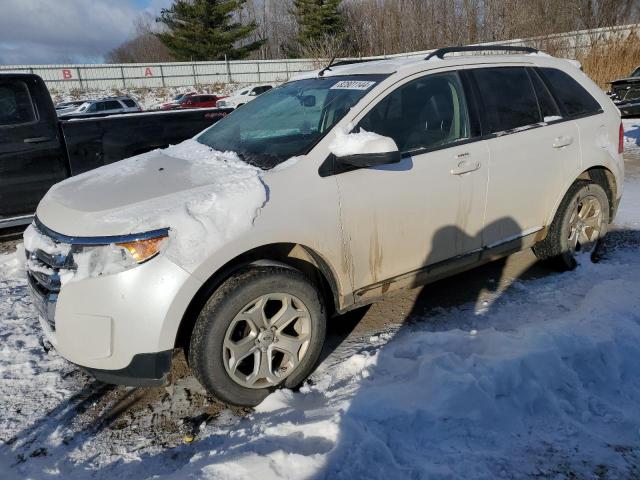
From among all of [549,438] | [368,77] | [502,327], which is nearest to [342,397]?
[549,438]

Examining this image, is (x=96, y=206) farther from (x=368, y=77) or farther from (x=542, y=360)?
(x=542, y=360)

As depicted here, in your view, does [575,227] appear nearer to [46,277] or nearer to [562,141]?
[562,141]

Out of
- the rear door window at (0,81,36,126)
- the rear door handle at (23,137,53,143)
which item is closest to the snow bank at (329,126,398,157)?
the rear door handle at (23,137,53,143)

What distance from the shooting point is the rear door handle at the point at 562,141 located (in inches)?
153

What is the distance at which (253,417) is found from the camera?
2.70m

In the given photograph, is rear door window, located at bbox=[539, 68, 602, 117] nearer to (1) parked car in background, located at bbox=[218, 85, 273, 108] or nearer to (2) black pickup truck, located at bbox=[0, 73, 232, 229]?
(2) black pickup truck, located at bbox=[0, 73, 232, 229]

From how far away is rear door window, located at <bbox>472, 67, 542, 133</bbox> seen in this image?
360 cm

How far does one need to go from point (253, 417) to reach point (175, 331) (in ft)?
2.14

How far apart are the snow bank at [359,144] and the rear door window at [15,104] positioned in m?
4.09

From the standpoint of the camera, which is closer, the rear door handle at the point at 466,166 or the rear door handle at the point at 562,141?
the rear door handle at the point at 466,166

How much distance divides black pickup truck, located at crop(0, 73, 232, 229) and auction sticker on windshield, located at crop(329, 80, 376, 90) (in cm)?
313

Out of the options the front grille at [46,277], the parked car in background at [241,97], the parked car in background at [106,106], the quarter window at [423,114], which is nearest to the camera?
the front grille at [46,277]

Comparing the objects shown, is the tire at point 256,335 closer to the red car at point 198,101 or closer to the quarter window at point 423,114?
the quarter window at point 423,114

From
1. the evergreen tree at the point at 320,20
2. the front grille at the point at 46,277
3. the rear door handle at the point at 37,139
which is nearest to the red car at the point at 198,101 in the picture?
the evergreen tree at the point at 320,20
